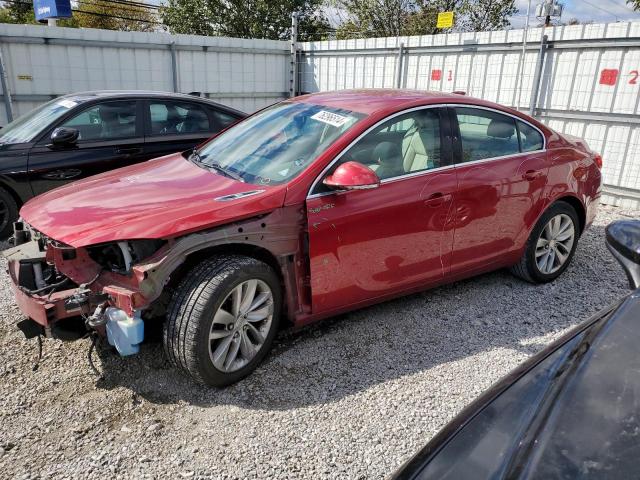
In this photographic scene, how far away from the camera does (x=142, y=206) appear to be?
291cm

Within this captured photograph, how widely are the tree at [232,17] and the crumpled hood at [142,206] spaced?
66.1ft

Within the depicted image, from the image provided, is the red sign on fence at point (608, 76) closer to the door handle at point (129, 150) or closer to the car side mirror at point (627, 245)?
the car side mirror at point (627, 245)

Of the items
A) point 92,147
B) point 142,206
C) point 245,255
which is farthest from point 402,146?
point 92,147

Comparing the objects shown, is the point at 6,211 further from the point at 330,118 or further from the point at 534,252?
the point at 534,252

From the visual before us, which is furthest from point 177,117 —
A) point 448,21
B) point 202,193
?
point 448,21

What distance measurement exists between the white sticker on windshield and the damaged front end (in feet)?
4.65

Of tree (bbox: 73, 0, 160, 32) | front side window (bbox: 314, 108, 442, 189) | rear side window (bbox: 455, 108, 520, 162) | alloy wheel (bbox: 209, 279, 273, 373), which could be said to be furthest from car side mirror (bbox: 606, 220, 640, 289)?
tree (bbox: 73, 0, 160, 32)

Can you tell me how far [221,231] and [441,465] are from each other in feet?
6.05

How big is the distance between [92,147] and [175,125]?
3.25 ft

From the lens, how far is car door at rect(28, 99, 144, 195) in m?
5.22

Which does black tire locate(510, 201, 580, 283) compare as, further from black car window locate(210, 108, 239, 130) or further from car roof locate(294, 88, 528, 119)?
black car window locate(210, 108, 239, 130)

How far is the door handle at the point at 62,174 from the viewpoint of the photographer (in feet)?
17.2

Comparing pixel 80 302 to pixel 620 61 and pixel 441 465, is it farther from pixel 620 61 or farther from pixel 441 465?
pixel 620 61

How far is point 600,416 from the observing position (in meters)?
1.33
